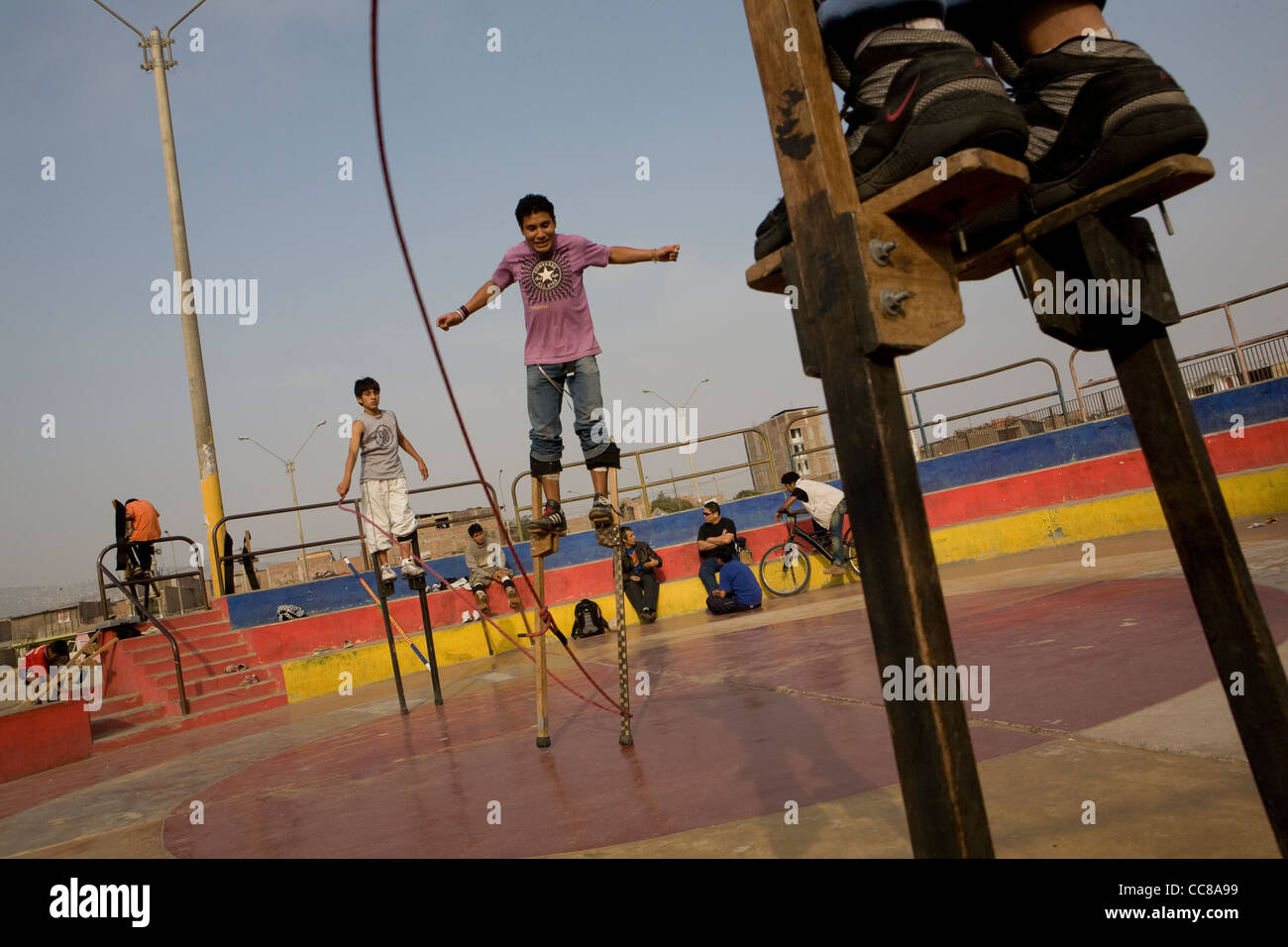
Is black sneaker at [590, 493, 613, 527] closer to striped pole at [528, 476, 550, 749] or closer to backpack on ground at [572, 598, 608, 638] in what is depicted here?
striped pole at [528, 476, 550, 749]

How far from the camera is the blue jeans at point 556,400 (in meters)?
4.47

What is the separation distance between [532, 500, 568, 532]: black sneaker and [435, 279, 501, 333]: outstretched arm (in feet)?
3.62

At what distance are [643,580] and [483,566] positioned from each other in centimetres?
260

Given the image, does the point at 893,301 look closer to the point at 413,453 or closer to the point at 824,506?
the point at 413,453

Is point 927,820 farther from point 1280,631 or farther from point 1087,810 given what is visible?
point 1280,631

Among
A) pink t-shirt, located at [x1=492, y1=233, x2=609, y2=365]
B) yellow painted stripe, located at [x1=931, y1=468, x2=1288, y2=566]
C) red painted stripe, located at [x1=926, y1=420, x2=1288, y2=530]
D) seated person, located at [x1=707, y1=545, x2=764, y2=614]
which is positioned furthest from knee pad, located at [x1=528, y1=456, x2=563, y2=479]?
red painted stripe, located at [x1=926, y1=420, x2=1288, y2=530]

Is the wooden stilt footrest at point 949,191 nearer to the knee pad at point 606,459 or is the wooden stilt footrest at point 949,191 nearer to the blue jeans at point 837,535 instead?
the knee pad at point 606,459

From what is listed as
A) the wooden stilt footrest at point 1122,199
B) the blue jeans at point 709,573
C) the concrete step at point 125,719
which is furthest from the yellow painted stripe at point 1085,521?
the concrete step at point 125,719

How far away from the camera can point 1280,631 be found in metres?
3.49

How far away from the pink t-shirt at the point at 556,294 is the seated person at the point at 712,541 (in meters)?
7.63

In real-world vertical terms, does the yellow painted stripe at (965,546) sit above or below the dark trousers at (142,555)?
below

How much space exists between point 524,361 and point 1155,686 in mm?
3349

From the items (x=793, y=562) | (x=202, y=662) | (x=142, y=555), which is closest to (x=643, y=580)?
(x=793, y=562)
